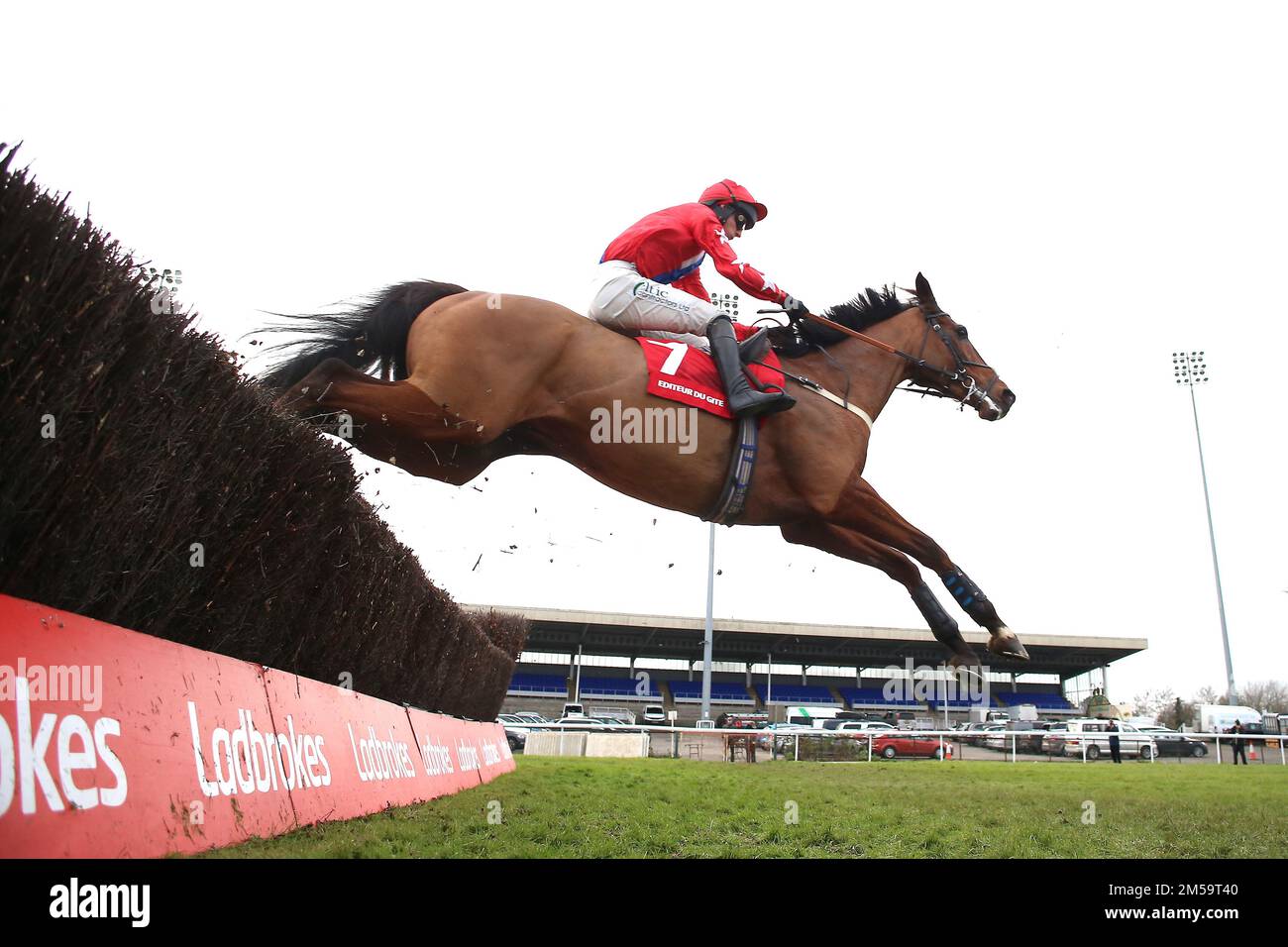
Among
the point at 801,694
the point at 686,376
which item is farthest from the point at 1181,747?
the point at 686,376

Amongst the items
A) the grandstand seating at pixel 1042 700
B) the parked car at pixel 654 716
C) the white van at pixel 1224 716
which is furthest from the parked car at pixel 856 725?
the grandstand seating at pixel 1042 700

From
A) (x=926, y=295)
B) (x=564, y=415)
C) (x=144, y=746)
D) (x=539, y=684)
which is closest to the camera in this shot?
(x=144, y=746)

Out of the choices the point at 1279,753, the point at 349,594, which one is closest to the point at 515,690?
the point at 1279,753

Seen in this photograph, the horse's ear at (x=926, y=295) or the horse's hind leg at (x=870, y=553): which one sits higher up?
the horse's ear at (x=926, y=295)

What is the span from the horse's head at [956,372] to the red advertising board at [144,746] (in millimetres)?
4200

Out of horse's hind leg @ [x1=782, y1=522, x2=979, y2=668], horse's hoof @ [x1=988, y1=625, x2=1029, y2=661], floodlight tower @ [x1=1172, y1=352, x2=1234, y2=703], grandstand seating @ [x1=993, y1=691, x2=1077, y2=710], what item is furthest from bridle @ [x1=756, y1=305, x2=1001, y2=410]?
grandstand seating @ [x1=993, y1=691, x2=1077, y2=710]

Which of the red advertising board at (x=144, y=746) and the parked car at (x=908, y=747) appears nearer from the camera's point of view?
the red advertising board at (x=144, y=746)

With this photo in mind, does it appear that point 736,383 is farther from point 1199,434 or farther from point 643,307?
point 1199,434

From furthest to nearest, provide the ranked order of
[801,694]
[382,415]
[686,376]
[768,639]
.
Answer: [801,694]
[768,639]
[686,376]
[382,415]

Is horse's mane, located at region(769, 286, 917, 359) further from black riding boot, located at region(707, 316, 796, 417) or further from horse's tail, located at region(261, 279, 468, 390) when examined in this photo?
horse's tail, located at region(261, 279, 468, 390)

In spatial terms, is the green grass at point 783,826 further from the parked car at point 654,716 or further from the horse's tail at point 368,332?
the parked car at point 654,716

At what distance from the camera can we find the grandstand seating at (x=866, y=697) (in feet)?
175

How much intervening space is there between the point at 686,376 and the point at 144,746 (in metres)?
2.91

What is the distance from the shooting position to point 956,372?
6363 millimetres
